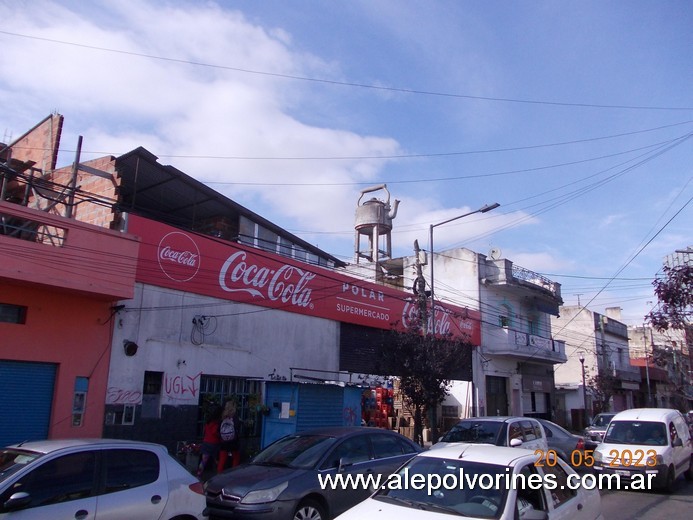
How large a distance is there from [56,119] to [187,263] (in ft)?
21.5

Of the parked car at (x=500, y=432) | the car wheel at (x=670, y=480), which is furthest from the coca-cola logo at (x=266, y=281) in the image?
the car wheel at (x=670, y=480)

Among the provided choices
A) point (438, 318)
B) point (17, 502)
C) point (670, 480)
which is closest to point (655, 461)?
point (670, 480)

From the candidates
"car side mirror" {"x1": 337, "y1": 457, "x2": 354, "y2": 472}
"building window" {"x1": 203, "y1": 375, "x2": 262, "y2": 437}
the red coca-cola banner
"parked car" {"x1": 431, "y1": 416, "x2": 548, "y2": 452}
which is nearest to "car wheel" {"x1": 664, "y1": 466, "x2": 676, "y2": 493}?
"parked car" {"x1": 431, "y1": 416, "x2": 548, "y2": 452}

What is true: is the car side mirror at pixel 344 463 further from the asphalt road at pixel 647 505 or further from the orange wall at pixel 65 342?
the orange wall at pixel 65 342

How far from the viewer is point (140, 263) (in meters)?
13.8

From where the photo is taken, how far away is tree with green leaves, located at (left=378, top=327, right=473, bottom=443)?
56.9 feet

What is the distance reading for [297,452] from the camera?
28.8ft

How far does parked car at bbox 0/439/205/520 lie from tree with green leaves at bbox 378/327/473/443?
1120 centimetres

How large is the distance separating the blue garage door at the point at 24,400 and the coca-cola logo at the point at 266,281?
17.3 ft

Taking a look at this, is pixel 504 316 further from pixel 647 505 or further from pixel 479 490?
pixel 479 490

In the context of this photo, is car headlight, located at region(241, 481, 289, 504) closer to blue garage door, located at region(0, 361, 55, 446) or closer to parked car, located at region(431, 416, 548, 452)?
parked car, located at region(431, 416, 548, 452)

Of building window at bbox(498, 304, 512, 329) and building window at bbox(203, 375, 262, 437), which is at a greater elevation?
building window at bbox(498, 304, 512, 329)

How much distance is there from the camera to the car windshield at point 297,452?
8.42 meters

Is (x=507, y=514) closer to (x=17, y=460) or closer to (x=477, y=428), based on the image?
(x=17, y=460)
